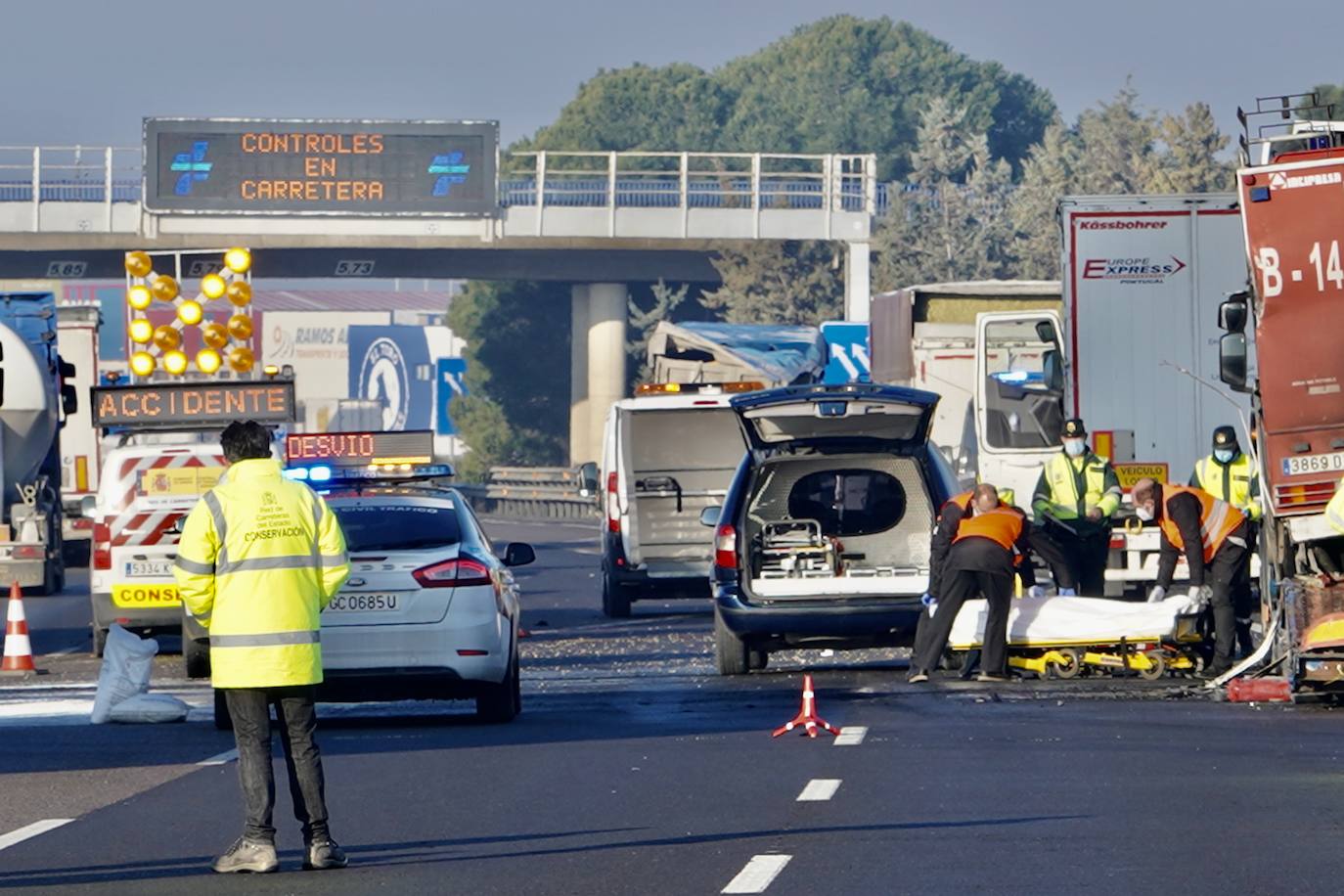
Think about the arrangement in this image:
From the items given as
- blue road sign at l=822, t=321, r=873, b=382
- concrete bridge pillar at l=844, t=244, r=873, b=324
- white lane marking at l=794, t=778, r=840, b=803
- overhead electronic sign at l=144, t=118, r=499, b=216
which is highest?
overhead electronic sign at l=144, t=118, r=499, b=216

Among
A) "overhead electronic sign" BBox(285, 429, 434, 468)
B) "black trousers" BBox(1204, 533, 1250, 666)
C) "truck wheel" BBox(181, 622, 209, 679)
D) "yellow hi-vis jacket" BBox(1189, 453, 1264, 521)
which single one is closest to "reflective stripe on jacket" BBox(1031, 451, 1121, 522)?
"yellow hi-vis jacket" BBox(1189, 453, 1264, 521)

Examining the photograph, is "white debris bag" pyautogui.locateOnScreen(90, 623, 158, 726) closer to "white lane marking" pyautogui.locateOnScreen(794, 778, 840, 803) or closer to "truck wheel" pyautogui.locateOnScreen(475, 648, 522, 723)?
"truck wheel" pyautogui.locateOnScreen(475, 648, 522, 723)

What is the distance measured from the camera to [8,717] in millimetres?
17609

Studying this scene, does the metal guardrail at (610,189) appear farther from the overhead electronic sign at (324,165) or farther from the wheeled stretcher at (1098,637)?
the wheeled stretcher at (1098,637)

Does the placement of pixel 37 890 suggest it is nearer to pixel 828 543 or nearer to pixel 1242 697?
pixel 1242 697

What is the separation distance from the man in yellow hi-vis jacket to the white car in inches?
211

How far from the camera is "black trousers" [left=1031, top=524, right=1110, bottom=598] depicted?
21.9 m

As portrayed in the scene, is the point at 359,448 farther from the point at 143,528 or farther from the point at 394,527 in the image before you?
the point at 394,527

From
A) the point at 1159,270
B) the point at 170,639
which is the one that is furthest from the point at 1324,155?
the point at 170,639

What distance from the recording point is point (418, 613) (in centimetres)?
1628

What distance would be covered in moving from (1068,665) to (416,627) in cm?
459

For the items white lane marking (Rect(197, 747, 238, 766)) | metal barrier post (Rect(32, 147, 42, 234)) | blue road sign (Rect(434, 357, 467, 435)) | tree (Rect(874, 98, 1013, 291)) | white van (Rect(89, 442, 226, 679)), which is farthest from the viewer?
blue road sign (Rect(434, 357, 467, 435))

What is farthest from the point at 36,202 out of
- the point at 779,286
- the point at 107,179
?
the point at 779,286

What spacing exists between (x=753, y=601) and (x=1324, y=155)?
5268mm
